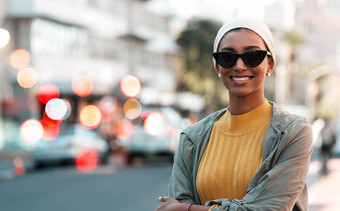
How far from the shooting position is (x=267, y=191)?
2746mm

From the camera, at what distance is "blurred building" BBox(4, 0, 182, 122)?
41.6m

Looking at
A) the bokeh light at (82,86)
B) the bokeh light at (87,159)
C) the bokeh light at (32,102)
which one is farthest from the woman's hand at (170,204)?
the bokeh light at (82,86)

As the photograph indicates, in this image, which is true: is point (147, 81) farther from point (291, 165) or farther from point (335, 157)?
point (291, 165)

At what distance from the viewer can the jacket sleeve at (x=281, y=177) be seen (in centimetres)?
274

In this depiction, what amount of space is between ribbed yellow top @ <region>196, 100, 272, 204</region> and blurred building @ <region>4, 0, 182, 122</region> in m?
38.5

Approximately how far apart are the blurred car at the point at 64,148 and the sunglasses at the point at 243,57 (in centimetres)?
2193

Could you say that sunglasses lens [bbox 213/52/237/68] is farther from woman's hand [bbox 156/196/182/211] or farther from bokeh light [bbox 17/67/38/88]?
bokeh light [bbox 17/67/38/88]

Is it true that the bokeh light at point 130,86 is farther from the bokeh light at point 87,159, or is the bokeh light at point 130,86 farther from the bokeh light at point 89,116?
the bokeh light at point 87,159

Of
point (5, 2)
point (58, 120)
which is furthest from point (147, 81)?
point (5, 2)

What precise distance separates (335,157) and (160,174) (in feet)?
38.4

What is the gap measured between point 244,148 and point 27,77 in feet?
129

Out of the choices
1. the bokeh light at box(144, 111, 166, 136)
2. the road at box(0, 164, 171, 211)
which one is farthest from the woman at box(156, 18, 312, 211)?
the bokeh light at box(144, 111, 166, 136)

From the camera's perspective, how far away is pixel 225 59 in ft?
9.62

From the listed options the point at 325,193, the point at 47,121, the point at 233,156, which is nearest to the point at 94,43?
the point at 47,121
